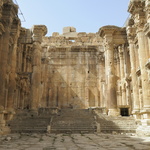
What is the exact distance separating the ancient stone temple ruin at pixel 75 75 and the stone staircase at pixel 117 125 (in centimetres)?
7

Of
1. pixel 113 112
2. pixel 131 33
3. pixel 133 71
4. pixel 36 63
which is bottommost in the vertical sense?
pixel 113 112

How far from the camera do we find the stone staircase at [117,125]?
14.2 meters

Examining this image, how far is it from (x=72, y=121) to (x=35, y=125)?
281cm

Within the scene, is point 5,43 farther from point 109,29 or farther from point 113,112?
point 113,112

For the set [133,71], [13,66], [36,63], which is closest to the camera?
[133,71]

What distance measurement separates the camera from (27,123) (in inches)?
606

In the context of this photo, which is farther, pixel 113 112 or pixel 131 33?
pixel 131 33

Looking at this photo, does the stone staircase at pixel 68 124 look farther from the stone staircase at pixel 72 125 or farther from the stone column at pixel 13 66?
the stone column at pixel 13 66

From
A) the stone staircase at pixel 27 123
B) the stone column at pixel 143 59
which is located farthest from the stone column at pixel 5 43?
the stone column at pixel 143 59

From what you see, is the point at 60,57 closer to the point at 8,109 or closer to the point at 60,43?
the point at 60,43

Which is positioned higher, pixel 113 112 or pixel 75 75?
pixel 75 75

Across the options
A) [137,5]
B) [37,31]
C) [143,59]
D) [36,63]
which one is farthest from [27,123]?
[137,5]

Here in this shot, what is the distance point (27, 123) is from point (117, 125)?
264 inches

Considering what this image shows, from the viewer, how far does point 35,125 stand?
15102 mm
